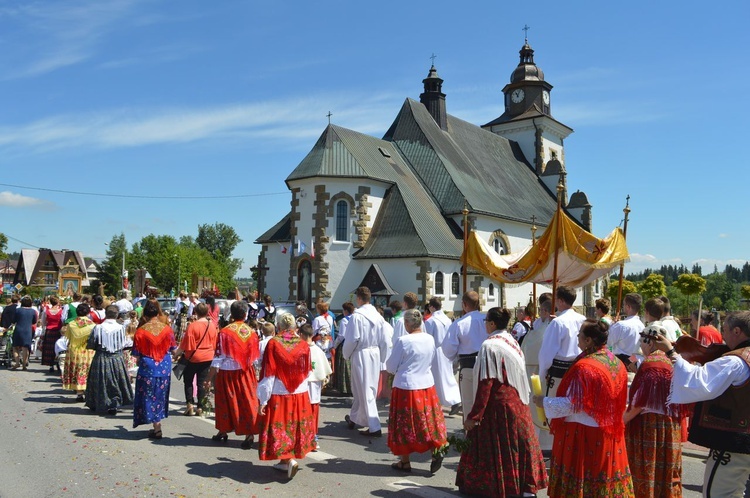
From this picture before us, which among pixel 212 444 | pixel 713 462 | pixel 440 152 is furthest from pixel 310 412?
pixel 440 152

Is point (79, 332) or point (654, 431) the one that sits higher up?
point (79, 332)

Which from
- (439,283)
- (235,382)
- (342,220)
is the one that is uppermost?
(342,220)

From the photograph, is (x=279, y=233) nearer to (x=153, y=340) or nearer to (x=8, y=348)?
(x=8, y=348)

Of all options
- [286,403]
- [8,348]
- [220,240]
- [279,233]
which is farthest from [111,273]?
[286,403]

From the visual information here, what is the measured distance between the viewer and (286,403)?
6.56 meters

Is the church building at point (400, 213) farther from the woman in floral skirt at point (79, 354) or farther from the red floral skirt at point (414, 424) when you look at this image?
the red floral skirt at point (414, 424)

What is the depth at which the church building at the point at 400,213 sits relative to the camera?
30.0m

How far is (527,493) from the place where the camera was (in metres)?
5.51

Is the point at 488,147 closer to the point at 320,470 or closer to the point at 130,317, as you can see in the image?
the point at 130,317

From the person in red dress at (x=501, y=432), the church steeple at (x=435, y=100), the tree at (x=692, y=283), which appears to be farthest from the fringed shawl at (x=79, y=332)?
the church steeple at (x=435, y=100)

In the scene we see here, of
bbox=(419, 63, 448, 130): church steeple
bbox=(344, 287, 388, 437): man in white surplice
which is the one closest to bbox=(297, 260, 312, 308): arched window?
bbox=(419, 63, 448, 130): church steeple

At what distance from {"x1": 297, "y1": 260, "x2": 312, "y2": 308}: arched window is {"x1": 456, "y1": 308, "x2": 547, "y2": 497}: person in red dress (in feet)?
82.6

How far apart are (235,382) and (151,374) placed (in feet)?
4.05

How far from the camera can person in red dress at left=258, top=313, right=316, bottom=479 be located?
255 inches
